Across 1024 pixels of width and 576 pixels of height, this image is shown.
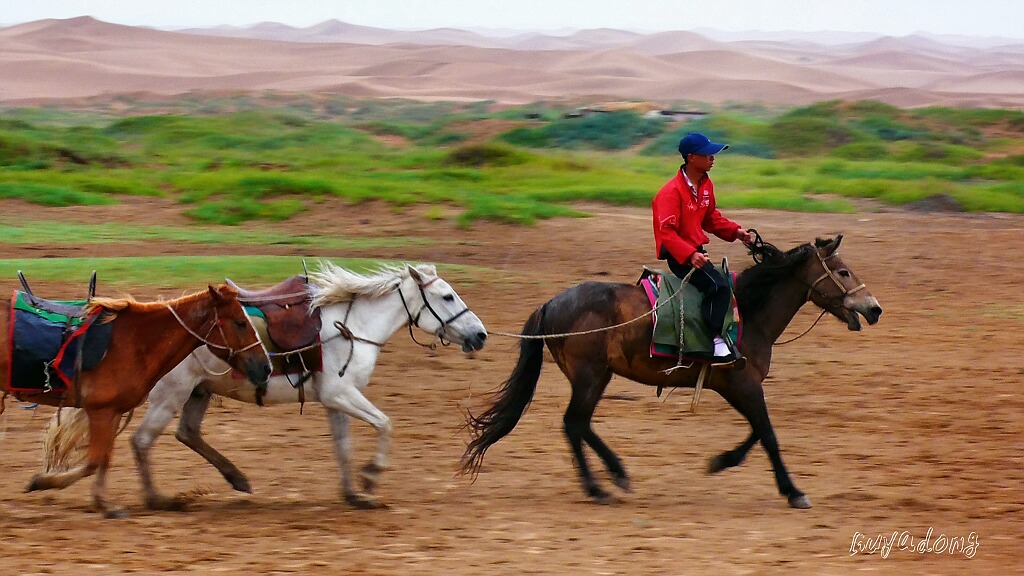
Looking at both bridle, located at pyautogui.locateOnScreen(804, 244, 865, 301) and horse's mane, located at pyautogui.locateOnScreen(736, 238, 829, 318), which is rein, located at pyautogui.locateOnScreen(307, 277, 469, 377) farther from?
bridle, located at pyautogui.locateOnScreen(804, 244, 865, 301)

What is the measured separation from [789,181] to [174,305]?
73.1ft

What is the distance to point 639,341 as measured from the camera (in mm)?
7809

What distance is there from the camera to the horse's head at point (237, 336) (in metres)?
7.01

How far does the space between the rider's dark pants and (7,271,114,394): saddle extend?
3608 millimetres

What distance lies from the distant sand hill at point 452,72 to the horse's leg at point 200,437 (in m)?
82.4

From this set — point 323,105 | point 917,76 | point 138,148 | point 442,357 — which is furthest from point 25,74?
point 442,357

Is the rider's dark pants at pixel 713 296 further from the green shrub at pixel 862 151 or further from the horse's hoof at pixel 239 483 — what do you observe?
the green shrub at pixel 862 151

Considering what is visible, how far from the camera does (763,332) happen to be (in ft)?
26.0

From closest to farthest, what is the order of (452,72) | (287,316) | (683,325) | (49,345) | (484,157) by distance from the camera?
(49,345), (287,316), (683,325), (484,157), (452,72)

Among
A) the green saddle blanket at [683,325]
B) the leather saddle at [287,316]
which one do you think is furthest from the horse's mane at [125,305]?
the green saddle blanket at [683,325]

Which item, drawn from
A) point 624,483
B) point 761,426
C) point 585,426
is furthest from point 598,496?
point 761,426

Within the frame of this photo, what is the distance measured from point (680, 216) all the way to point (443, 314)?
165cm

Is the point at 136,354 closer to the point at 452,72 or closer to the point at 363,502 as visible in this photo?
the point at 363,502

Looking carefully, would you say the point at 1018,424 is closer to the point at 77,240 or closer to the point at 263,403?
the point at 263,403
